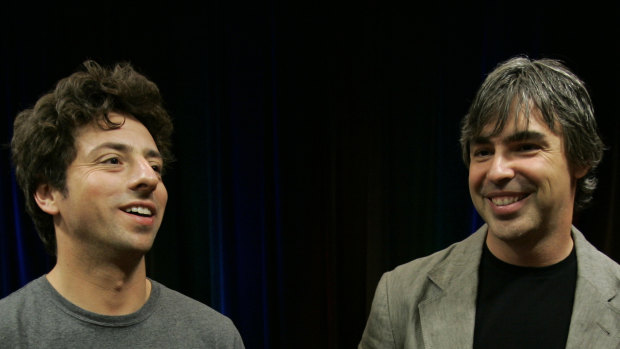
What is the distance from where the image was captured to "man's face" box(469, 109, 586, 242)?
136 cm

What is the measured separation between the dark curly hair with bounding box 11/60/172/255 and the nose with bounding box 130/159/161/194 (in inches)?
5.5

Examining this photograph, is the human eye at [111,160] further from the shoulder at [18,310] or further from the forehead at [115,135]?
the shoulder at [18,310]

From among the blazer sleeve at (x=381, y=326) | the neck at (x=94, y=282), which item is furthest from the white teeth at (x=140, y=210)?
the blazer sleeve at (x=381, y=326)

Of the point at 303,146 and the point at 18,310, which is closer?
the point at 18,310

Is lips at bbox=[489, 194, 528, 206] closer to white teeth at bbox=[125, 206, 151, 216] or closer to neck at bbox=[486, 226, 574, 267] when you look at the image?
neck at bbox=[486, 226, 574, 267]

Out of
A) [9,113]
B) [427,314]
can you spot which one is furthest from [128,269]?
[9,113]

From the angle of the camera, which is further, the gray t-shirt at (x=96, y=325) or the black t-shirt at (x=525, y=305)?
the black t-shirt at (x=525, y=305)

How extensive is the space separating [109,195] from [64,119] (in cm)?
25

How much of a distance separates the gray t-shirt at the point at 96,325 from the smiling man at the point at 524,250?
0.55m

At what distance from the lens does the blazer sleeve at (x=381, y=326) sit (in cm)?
151

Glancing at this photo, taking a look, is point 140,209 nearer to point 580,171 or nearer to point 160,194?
point 160,194

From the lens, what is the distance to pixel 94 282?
1.34 metres

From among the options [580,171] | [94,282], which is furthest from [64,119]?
[580,171]

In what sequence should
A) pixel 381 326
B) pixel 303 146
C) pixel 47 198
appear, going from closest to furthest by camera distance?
pixel 47 198 < pixel 381 326 < pixel 303 146
